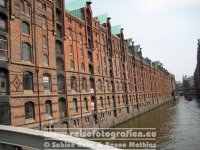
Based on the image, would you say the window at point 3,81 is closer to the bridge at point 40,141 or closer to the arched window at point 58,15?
the bridge at point 40,141

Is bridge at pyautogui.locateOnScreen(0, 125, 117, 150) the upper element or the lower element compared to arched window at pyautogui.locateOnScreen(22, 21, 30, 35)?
lower

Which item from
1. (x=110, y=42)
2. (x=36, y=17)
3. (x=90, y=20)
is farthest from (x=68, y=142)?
(x=110, y=42)

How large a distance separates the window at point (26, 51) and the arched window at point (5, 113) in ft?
17.0

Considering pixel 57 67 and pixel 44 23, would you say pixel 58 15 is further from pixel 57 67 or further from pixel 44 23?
pixel 57 67

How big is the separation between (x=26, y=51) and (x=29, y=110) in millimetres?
5832

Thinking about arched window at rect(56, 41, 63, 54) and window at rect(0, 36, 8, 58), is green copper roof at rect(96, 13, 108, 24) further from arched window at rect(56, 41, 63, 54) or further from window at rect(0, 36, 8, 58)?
window at rect(0, 36, 8, 58)

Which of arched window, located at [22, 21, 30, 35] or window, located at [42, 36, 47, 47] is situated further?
window, located at [42, 36, 47, 47]

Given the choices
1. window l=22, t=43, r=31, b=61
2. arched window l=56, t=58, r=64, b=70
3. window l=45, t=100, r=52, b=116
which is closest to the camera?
window l=22, t=43, r=31, b=61

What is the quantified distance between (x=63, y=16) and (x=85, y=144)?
23.9 metres

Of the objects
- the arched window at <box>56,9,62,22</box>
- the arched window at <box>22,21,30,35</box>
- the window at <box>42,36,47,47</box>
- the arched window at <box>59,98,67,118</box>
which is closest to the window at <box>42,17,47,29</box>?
the window at <box>42,36,47,47</box>

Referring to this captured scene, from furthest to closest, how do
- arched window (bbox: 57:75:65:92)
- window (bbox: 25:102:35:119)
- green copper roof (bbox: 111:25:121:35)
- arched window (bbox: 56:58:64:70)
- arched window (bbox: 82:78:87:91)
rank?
green copper roof (bbox: 111:25:121:35), arched window (bbox: 82:78:87:91), arched window (bbox: 56:58:64:70), arched window (bbox: 57:75:65:92), window (bbox: 25:102:35:119)

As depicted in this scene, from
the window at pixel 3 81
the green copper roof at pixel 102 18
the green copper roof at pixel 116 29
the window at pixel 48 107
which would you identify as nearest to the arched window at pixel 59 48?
the window at pixel 48 107

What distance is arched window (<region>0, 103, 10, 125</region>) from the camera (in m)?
19.1

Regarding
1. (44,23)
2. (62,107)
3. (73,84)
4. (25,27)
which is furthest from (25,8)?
(62,107)
